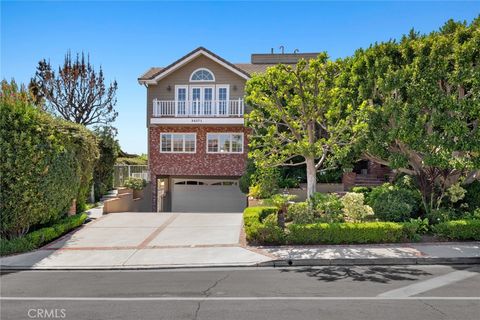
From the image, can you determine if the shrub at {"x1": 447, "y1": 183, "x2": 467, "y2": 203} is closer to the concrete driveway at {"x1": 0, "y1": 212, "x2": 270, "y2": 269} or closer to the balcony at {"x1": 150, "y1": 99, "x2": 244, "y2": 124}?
the concrete driveway at {"x1": 0, "y1": 212, "x2": 270, "y2": 269}

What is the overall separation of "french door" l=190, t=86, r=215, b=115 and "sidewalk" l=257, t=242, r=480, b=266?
1258 cm

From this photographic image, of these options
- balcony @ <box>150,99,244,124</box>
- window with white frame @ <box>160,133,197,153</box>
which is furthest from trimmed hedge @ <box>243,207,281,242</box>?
window with white frame @ <box>160,133,197,153</box>

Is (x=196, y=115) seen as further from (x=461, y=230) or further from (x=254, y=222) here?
(x=461, y=230)

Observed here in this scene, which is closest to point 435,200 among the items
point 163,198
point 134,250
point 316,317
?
point 316,317

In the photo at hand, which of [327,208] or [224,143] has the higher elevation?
[224,143]

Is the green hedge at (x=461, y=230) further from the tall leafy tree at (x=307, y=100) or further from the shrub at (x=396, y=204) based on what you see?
the tall leafy tree at (x=307, y=100)

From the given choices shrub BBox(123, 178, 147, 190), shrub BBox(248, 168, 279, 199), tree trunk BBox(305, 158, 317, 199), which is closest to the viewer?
tree trunk BBox(305, 158, 317, 199)

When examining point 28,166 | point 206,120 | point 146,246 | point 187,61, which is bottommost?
point 146,246

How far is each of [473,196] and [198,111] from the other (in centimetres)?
1447

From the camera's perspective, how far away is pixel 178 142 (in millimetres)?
22844

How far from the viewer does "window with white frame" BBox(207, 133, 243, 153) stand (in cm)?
2241

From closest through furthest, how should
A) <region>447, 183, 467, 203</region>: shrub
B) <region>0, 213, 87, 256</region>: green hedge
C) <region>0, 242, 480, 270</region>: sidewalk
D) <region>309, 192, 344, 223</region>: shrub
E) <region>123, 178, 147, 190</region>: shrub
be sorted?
1. <region>0, 242, 480, 270</region>: sidewalk
2. <region>0, 213, 87, 256</region>: green hedge
3. <region>309, 192, 344, 223</region>: shrub
4. <region>447, 183, 467, 203</region>: shrub
5. <region>123, 178, 147, 190</region>: shrub

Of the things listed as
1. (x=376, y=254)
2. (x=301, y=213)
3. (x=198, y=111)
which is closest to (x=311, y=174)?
(x=301, y=213)

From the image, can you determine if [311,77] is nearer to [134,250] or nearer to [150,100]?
[134,250]
